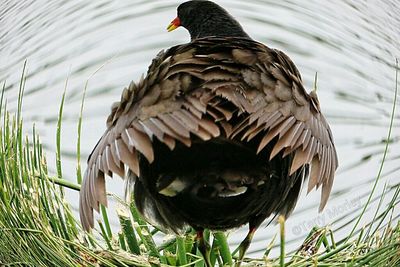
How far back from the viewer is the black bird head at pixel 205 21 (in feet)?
6.75

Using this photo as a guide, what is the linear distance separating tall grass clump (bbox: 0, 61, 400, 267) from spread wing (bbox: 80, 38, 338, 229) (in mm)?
174

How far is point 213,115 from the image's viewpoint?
4.49 ft

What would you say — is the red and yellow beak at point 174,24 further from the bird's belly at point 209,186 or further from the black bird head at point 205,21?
the bird's belly at point 209,186

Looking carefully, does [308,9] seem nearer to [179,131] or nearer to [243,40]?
[243,40]

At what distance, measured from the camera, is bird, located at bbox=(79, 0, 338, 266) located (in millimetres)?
1371

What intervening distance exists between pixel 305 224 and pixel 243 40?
0.39 m

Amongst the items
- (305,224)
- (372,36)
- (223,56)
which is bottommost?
(305,224)

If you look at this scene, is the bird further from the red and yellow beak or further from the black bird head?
the black bird head

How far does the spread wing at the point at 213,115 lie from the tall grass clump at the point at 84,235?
0.57ft

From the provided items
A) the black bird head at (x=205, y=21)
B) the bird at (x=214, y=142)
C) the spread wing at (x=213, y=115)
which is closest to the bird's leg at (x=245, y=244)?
the bird at (x=214, y=142)

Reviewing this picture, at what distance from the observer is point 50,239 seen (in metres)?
1.56

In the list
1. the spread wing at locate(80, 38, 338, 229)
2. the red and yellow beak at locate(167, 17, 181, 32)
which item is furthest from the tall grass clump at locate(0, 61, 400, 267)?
the red and yellow beak at locate(167, 17, 181, 32)

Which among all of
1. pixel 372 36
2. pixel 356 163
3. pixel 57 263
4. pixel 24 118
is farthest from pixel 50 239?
pixel 372 36

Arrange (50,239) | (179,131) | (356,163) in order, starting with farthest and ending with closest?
(356,163) < (50,239) < (179,131)
